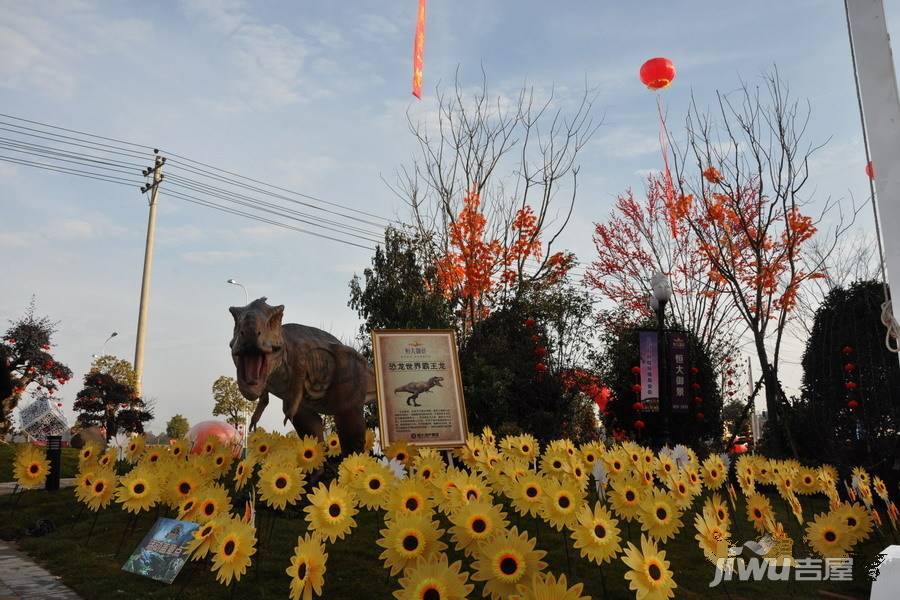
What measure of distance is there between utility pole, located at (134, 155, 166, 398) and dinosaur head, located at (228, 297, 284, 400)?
18.3 m

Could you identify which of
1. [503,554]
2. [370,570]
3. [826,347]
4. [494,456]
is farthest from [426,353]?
[826,347]

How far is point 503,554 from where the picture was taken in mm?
2832

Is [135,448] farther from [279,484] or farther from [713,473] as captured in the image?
[713,473]

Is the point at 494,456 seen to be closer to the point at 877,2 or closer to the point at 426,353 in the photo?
the point at 426,353

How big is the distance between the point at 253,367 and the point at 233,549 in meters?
2.64

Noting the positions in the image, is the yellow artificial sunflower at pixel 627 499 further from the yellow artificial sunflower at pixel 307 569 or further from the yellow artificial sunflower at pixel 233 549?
the yellow artificial sunflower at pixel 233 549

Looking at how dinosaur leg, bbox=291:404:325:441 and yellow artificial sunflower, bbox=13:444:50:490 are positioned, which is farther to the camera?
dinosaur leg, bbox=291:404:325:441

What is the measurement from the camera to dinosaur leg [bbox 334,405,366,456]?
7406mm

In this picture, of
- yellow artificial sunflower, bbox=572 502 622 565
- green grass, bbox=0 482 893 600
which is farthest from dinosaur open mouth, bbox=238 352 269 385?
yellow artificial sunflower, bbox=572 502 622 565

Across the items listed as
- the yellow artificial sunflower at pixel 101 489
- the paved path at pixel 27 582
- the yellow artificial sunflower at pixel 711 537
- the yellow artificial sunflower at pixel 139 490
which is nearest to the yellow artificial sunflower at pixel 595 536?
the yellow artificial sunflower at pixel 711 537

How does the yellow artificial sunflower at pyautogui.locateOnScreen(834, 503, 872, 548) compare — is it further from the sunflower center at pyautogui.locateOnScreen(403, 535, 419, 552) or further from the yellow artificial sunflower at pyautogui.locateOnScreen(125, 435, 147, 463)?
the yellow artificial sunflower at pyautogui.locateOnScreen(125, 435, 147, 463)

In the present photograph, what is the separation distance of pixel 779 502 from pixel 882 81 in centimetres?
663

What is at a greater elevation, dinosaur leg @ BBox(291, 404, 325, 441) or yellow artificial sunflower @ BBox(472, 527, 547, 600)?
dinosaur leg @ BBox(291, 404, 325, 441)

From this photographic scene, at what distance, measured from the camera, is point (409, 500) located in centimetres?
370
